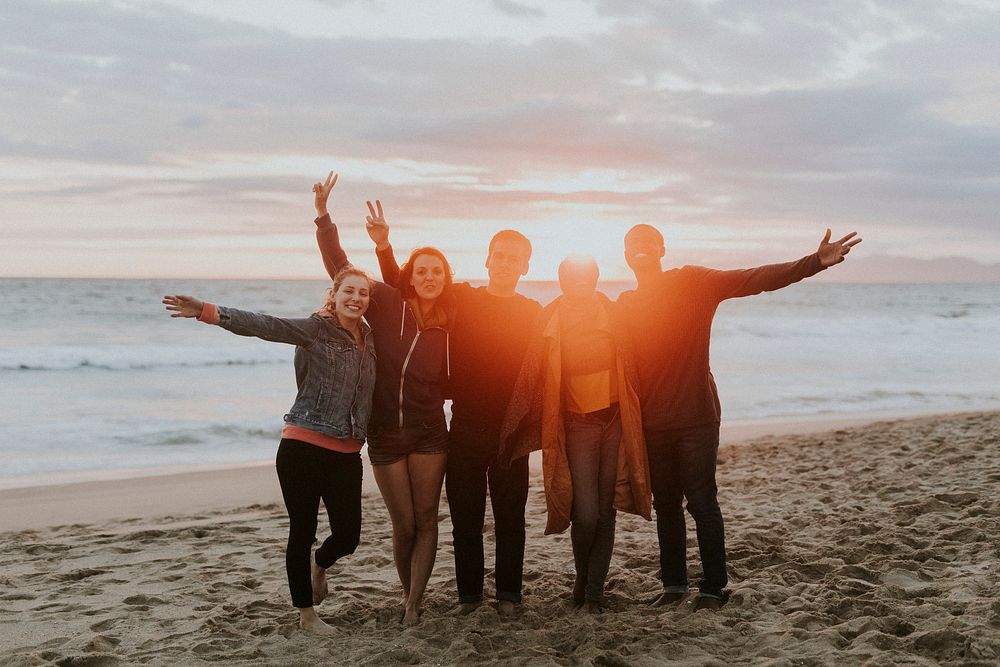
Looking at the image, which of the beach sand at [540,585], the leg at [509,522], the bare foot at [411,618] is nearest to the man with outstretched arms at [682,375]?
the beach sand at [540,585]

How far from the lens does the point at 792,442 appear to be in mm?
9422

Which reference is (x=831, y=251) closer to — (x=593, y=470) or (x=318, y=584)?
(x=593, y=470)

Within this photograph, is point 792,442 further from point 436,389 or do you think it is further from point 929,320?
point 929,320

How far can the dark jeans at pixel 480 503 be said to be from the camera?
4078mm

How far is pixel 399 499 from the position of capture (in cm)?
406

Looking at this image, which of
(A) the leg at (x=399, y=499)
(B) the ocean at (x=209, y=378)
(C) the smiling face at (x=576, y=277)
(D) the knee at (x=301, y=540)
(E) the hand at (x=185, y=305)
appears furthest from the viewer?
(B) the ocean at (x=209, y=378)

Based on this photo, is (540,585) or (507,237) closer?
(507,237)

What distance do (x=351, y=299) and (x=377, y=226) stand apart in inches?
17.4

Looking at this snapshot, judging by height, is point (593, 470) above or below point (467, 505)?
above

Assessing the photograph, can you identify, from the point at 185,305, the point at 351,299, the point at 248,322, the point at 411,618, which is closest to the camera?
the point at 185,305

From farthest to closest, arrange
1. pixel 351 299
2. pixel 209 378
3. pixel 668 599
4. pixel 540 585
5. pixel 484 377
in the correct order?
pixel 209 378 → pixel 540 585 → pixel 668 599 → pixel 484 377 → pixel 351 299

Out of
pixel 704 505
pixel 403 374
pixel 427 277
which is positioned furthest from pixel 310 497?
pixel 704 505

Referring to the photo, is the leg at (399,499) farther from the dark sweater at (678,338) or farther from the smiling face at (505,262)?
the dark sweater at (678,338)

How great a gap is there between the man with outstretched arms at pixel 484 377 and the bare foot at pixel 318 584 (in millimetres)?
801
